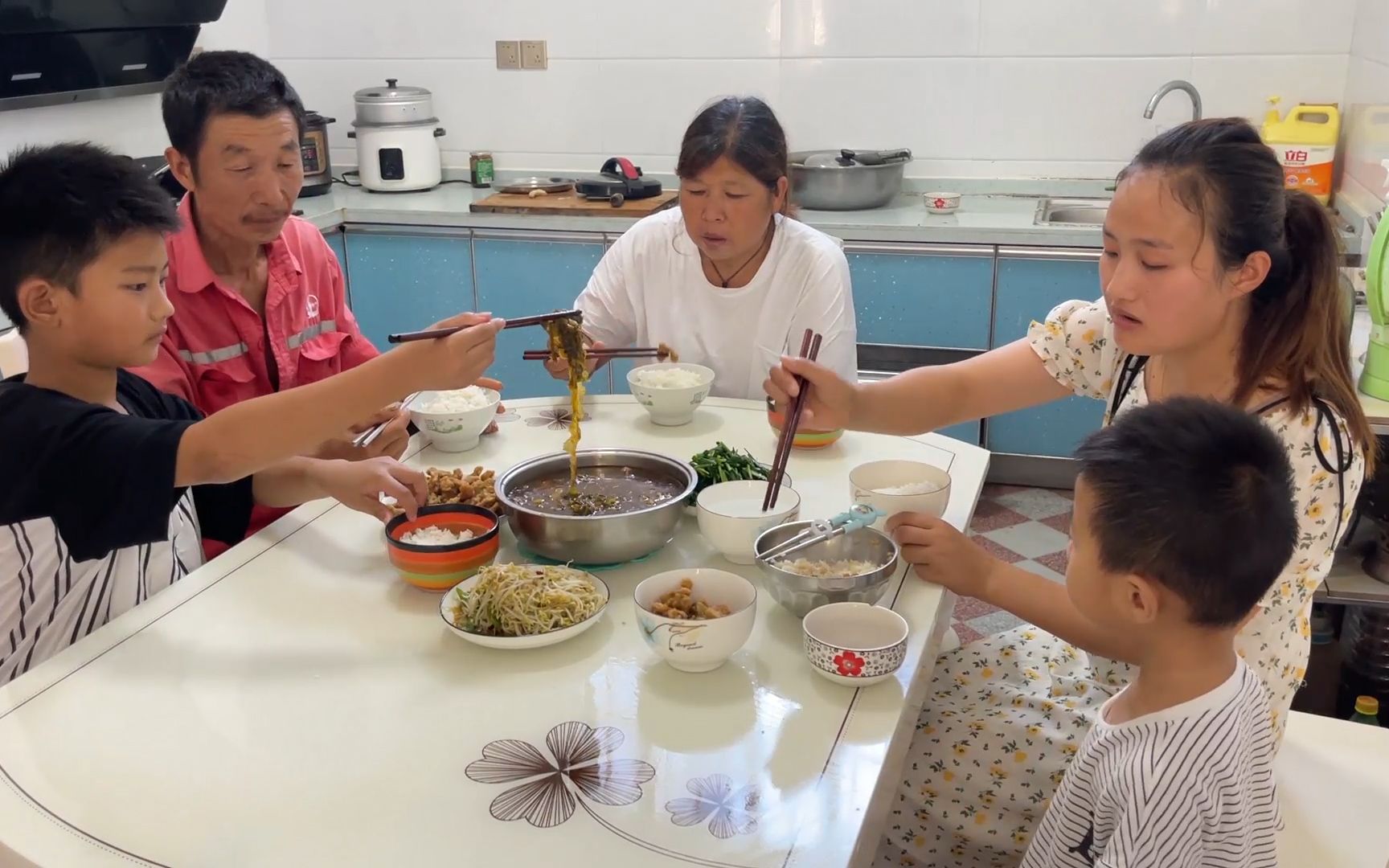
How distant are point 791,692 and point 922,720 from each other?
45cm

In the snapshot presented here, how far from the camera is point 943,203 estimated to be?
3.79 m

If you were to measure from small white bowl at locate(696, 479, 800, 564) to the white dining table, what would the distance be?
6 centimetres

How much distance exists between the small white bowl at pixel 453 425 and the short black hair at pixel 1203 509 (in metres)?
1.15

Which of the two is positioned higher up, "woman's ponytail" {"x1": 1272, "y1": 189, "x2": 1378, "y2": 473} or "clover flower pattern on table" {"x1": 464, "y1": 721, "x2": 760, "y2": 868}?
"woman's ponytail" {"x1": 1272, "y1": 189, "x2": 1378, "y2": 473}

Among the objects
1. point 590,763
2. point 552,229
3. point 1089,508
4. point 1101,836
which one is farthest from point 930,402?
point 552,229

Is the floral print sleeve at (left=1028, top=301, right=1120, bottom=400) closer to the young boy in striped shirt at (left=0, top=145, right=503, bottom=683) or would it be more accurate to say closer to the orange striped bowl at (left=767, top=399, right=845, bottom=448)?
the orange striped bowl at (left=767, top=399, right=845, bottom=448)

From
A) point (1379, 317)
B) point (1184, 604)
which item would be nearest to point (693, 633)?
→ point (1184, 604)

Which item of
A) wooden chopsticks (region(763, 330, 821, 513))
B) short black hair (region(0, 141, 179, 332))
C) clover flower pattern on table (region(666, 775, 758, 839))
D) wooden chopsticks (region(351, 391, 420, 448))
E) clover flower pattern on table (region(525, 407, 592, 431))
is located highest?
short black hair (region(0, 141, 179, 332))

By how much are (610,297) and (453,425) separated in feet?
2.59

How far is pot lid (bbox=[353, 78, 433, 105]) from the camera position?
4191mm

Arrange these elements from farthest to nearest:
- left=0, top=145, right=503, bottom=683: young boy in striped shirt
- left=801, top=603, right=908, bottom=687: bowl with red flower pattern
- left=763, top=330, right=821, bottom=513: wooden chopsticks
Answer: left=763, top=330, right=821, bottom=513: wooden chopsticks
left=0, top=145, right=503, bottom=683: young boy in striped shirt
left=801, top=603, right=908, bottom=687: bowl with red flower pattern

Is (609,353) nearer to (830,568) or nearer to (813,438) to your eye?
(813,438)

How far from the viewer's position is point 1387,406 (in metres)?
2.24

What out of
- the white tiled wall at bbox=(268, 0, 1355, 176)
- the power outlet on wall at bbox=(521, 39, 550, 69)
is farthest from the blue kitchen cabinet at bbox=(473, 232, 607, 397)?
the power outlet on wall at bbox=(521, 39, 550, 69)
